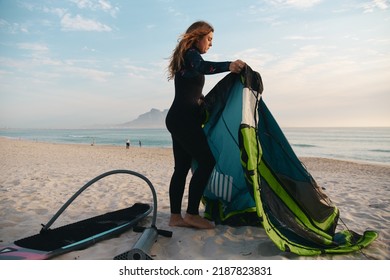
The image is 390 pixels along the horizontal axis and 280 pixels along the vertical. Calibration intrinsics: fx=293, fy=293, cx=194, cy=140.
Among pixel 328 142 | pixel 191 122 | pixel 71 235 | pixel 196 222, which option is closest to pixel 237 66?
pixel 191 122

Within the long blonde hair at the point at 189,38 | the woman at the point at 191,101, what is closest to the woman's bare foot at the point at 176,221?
the woman at the point at 191,101

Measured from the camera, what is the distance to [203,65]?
2.62 metres

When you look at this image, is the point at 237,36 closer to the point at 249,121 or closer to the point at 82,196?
the point at 249,121

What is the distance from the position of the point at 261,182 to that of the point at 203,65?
1249mm

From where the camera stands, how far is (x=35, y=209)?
12.8ft

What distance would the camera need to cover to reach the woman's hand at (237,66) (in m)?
2.68

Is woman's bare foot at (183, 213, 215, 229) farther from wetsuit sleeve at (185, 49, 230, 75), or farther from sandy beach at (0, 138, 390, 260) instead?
wetsuit sleeve at (185, 49, 230, 75)

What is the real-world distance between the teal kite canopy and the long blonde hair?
1.68 feet

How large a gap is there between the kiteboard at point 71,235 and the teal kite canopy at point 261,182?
997 millimetres

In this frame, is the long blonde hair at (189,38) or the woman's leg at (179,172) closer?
the long blonde hair at (189,38)

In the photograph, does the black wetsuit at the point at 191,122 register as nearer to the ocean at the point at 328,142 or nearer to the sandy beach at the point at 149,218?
the sandy beach at the point at 149,218

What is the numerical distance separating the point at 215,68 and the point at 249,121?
0.56 meters

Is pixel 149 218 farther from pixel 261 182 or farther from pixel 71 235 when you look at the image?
pixel 261 182
